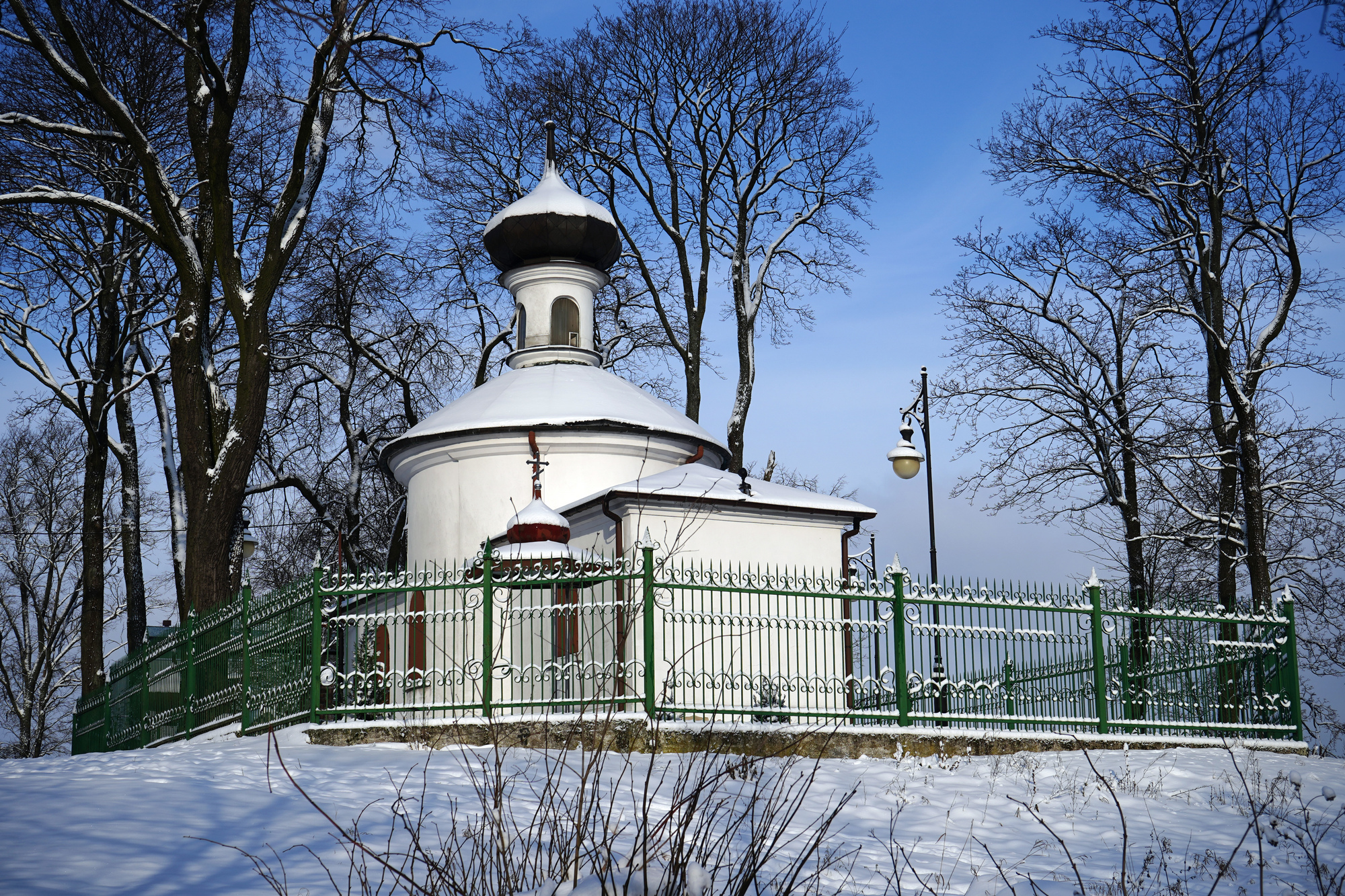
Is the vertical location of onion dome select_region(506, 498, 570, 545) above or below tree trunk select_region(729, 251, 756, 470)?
below

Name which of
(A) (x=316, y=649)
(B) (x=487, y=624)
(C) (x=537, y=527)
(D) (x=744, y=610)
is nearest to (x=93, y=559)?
(C) (x=537, y=527)

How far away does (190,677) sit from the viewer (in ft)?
46.3

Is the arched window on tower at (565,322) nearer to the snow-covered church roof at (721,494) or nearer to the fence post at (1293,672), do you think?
the snow-covered church roof at (721,494)

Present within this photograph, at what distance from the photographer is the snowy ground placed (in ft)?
19.9

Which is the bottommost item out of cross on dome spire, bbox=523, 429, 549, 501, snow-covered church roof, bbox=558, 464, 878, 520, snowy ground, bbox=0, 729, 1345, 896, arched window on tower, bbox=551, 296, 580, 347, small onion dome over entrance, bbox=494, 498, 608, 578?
snowy ground, bbox=0, 729, 1345, 896

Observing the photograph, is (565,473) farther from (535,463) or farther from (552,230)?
(552,230)

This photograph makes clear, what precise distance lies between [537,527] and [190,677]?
4.31m

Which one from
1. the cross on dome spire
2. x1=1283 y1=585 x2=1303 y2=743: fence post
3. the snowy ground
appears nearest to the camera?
the snowy ground

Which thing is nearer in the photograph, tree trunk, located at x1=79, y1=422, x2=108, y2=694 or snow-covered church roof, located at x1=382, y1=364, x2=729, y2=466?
snow-covered church roof, located at x1=382, y1=364, x2=729, y2=466

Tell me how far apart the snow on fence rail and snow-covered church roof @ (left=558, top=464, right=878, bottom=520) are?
57.1 inches

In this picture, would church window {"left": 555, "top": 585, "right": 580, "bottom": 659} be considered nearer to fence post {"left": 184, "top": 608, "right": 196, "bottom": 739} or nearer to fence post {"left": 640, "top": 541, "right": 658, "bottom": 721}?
fence post {"left": 640, "top": 541, "right": 658, "bottom": 721}

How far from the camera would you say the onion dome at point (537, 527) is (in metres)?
14.5

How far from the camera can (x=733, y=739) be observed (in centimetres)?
1115

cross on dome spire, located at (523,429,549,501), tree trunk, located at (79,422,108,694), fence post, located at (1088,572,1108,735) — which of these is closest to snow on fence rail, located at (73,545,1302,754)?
fence post, located at (1088,572,1108,735)
